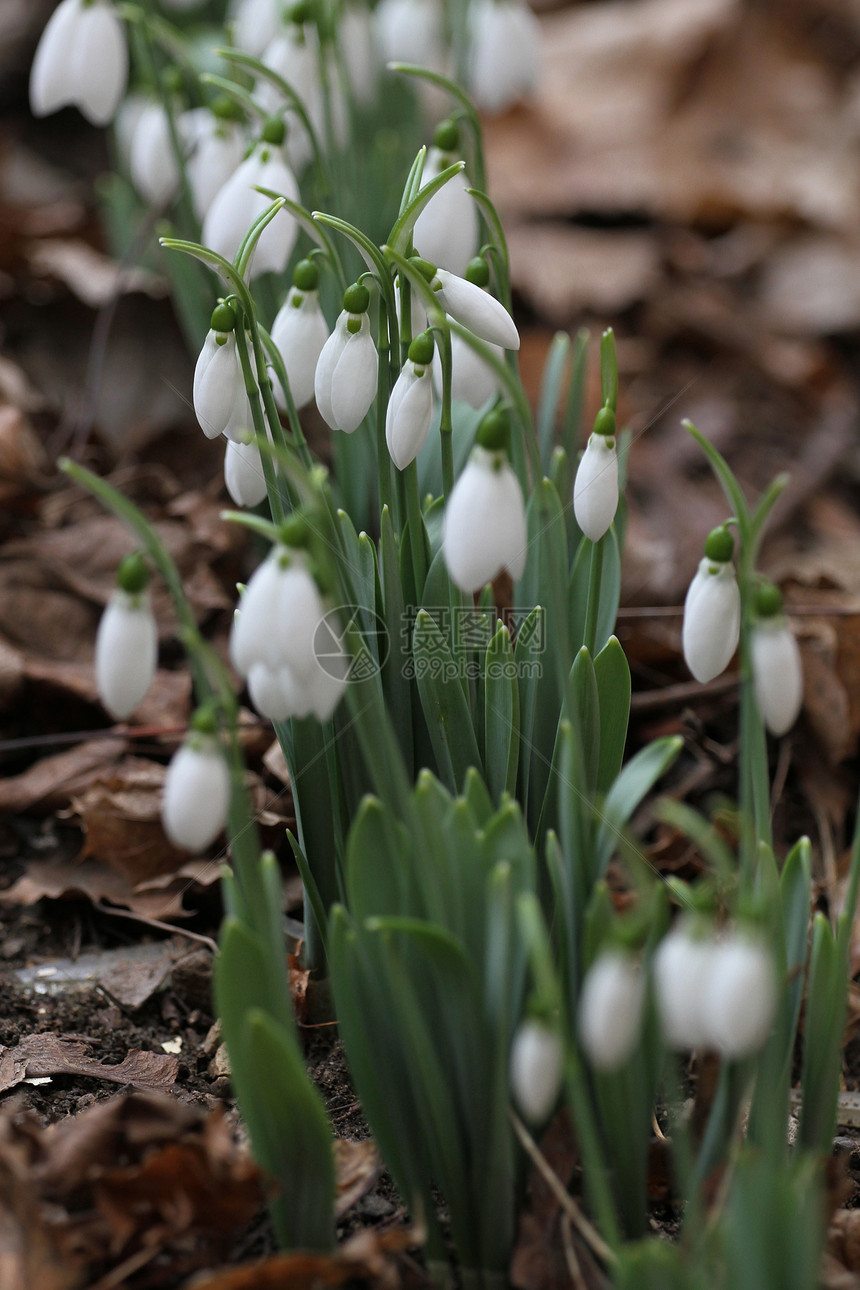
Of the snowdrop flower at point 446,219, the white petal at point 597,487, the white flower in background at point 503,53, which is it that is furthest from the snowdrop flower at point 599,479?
the white flower in background at point 503,53

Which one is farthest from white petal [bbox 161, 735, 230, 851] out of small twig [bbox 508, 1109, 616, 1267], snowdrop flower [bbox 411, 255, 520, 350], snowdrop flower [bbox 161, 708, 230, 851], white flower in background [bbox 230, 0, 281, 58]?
white flower in background [bbox 230, 0, 281, 58]

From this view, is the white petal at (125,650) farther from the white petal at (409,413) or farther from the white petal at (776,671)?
the white petal at (776,671)

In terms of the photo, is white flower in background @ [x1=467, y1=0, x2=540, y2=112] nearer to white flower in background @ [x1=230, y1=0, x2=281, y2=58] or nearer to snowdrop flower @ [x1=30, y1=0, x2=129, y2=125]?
white flower in background @ [x1=230, y1=0, x2=281, y2=58]

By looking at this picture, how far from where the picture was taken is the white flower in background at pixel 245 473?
1.14 m

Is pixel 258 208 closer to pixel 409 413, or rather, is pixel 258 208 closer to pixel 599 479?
pixel 409 413

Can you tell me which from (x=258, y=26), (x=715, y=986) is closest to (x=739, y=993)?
(x=715, y=986)

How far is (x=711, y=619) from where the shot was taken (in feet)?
3.30

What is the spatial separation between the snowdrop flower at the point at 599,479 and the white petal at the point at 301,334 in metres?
0.31

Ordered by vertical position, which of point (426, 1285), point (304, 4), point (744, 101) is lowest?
point (426, 1285)

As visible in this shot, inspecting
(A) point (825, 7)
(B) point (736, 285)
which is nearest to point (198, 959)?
(B) point (736, 285)

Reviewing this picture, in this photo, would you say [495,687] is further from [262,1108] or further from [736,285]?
[736,285]

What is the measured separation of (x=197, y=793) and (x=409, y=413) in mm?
412

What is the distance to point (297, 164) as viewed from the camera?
1.87 metres

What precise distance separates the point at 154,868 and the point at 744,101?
4.15 meters
